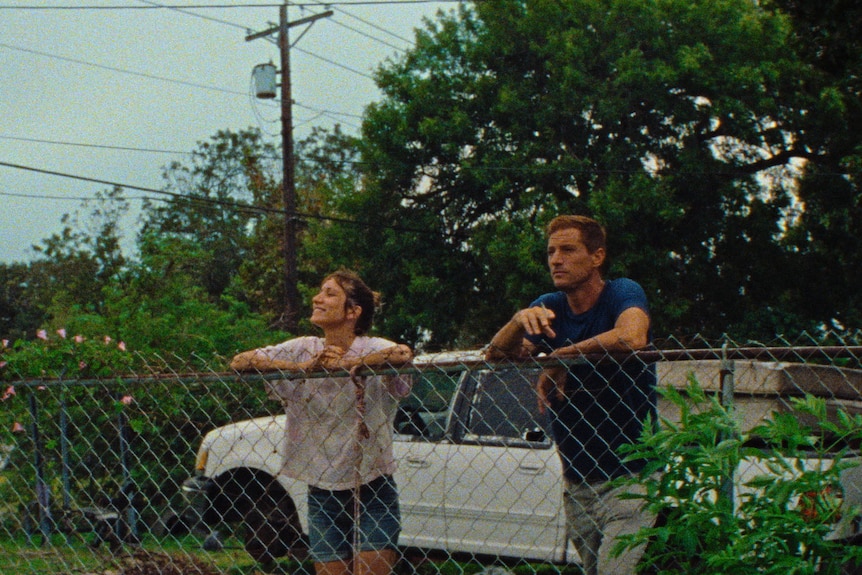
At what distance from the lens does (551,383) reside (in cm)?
339

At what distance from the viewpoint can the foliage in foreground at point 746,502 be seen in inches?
95.3

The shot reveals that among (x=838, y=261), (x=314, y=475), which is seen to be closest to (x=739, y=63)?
(x=838, y=261)

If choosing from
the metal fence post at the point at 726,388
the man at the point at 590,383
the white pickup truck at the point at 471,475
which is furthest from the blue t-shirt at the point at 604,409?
the white pickup truck at the point at 471,475

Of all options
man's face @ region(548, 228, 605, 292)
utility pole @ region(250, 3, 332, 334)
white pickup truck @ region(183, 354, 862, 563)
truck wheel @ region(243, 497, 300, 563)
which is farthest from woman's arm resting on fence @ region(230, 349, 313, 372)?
utility pole @ region(250, 3, 332, 334)

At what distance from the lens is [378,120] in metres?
21.6

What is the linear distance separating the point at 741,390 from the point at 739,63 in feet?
51.8

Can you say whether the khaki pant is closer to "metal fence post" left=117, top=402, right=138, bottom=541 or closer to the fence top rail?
the fence top rail

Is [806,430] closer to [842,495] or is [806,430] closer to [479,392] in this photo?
[842,495]

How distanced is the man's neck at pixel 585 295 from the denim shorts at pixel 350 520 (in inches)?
35.5

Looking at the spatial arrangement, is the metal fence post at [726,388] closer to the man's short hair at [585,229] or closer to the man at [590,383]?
the man at [590,383]

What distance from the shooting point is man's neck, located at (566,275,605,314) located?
11.8 ft

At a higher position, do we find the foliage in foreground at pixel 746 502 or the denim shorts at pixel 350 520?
the foliage in foreground at pixel 746 502

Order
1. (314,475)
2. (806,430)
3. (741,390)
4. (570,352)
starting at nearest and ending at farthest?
(806,430) → (570,352) → (314,475) → (741,390)

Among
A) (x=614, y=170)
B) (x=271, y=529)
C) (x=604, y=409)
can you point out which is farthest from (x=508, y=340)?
(x=614, y=170)
